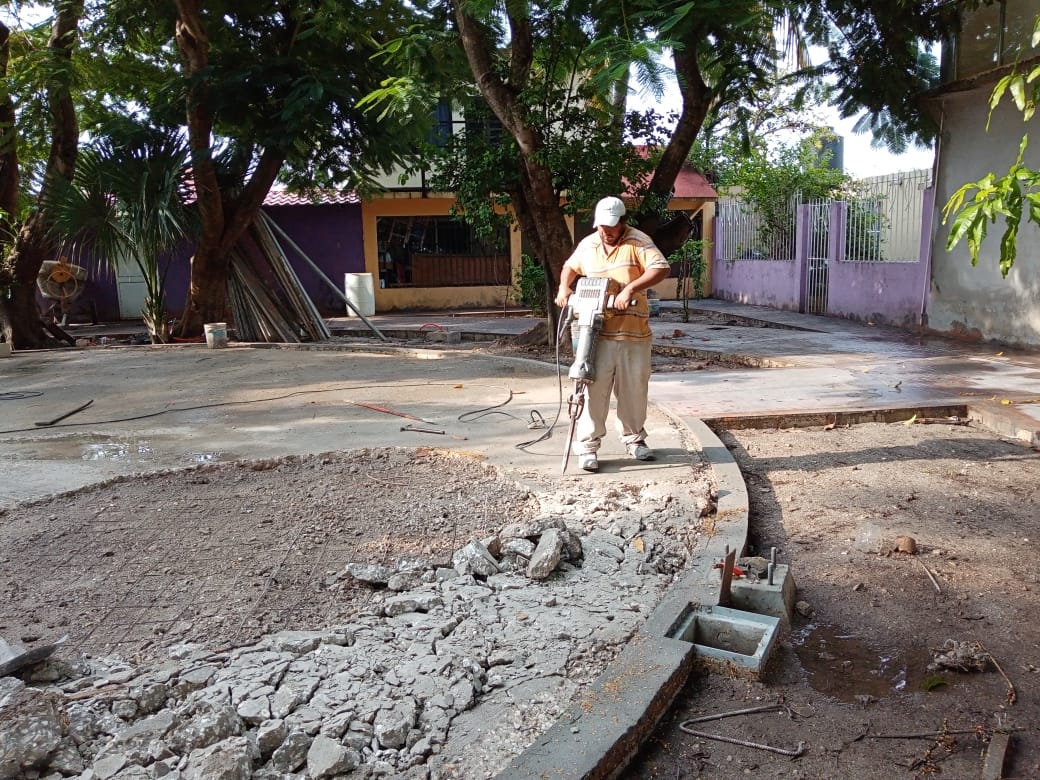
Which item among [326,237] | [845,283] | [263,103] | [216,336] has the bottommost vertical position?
[216,336]

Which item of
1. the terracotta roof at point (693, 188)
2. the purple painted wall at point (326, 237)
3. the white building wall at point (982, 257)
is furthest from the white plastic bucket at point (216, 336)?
the terracotta roof at point (693, 188)

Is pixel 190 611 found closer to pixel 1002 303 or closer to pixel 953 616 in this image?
pixel 953 616

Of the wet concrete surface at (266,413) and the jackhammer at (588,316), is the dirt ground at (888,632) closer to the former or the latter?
the wet concrete surface at (266,413)

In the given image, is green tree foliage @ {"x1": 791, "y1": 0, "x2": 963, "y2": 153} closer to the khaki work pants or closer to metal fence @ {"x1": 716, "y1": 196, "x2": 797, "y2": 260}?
metal fence @ {"x1": 716, "y1": 196, "x2": 797, "y2": 260}

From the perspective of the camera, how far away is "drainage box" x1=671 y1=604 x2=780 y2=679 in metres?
3.19

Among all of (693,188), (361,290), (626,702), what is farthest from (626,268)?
(693,188)

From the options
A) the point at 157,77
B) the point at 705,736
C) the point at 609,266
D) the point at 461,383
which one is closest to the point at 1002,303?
the point at 461,383

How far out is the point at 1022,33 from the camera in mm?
10664

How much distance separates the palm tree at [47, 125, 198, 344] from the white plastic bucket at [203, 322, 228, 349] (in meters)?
1.29

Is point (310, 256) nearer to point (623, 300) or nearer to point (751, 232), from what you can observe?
point (751, 232)

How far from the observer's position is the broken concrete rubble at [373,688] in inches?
100

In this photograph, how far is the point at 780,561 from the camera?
4363 millimetres

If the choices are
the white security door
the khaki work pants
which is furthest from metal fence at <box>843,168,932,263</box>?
the white security door

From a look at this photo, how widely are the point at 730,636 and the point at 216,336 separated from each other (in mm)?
11045
